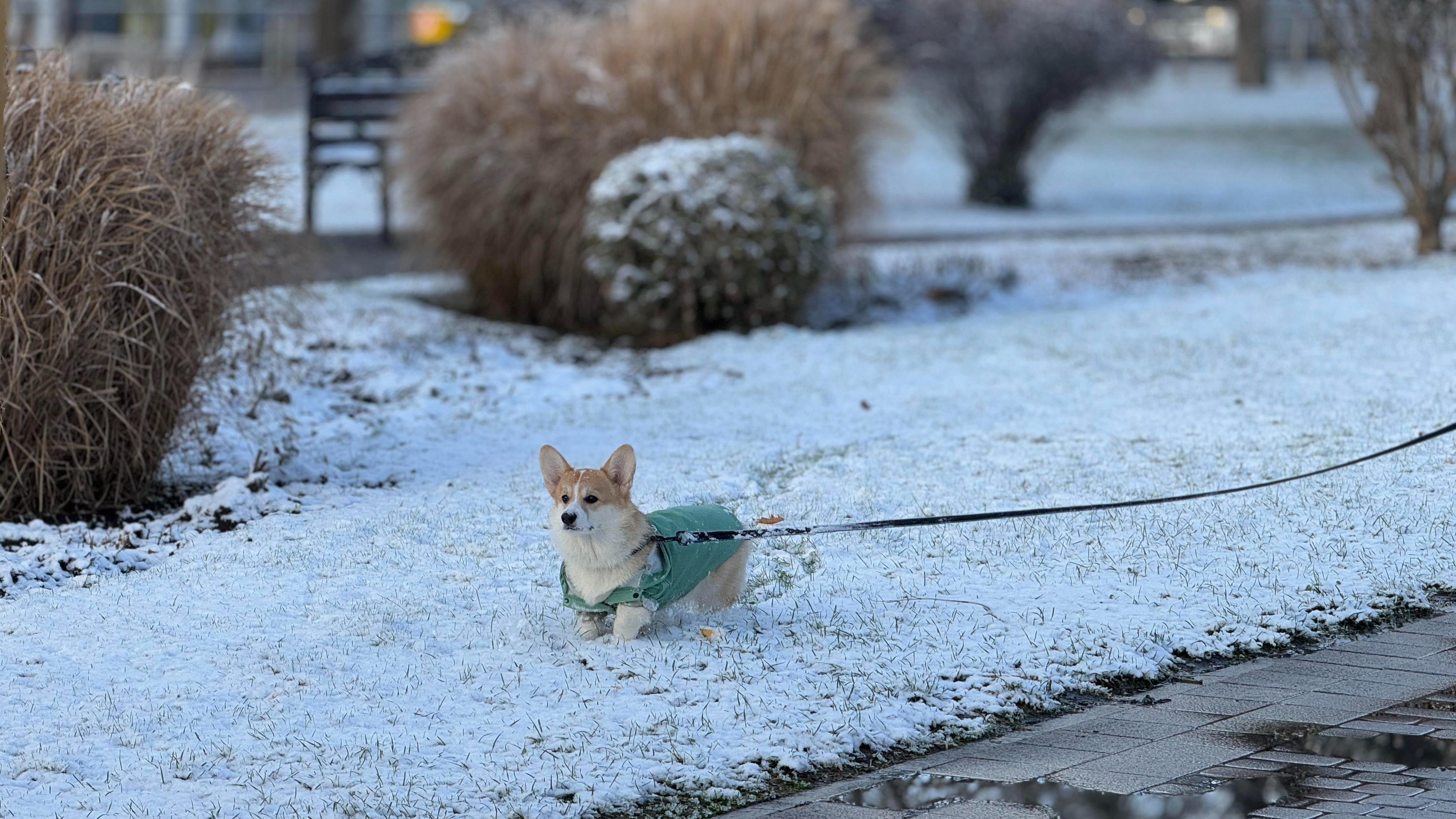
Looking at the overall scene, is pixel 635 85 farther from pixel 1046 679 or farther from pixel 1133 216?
pixel 1133 216

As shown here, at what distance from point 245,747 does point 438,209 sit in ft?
26.1

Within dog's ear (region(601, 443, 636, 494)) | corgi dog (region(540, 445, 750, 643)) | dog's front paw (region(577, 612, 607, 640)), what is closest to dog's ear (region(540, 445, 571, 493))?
corgi dog (region(540, 445, 750, 643))

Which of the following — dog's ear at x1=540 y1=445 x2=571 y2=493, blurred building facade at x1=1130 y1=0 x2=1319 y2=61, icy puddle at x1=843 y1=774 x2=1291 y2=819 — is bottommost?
icy puddle at x1=843 y1=774 x2=1291 y2=819

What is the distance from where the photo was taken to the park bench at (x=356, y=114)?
13.8 meters

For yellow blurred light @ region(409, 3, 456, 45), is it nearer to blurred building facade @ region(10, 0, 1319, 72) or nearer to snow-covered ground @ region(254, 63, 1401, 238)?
blurred building facade @ region(10, 0, 1319, 72)

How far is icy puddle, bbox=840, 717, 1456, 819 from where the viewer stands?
3447 mm

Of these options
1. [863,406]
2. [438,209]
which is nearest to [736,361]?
[863,406]

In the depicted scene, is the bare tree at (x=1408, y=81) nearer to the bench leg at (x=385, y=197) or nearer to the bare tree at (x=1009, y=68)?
the bare tree at (x=1009, y=68)

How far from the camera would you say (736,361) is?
30.1ft

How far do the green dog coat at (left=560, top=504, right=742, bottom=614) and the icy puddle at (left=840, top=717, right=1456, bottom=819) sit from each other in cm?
95

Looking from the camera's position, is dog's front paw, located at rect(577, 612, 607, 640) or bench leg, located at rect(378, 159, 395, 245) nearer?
dog's front paw, located at rect(577, 612, 607, 640)

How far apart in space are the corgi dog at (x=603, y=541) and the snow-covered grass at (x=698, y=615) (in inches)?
4.3

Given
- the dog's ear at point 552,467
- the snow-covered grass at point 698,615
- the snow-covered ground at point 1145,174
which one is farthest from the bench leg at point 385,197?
the dog's ear at point 552,467

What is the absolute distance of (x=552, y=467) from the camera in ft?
14.4
